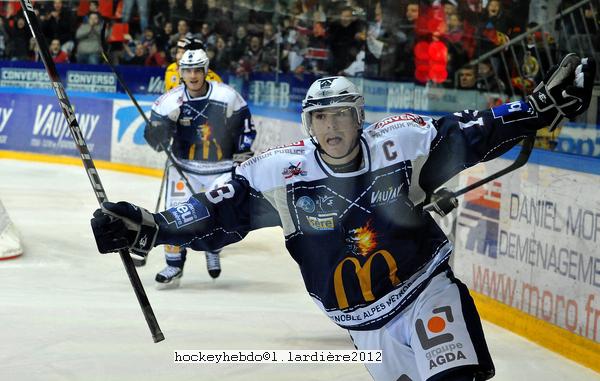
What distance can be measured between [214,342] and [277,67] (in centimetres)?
673

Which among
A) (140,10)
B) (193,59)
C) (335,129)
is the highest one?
(335,129)

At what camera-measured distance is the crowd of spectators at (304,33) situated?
317 inches

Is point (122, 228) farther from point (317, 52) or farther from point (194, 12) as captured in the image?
point (194, 12)

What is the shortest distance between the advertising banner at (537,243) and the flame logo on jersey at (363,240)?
2.19 m

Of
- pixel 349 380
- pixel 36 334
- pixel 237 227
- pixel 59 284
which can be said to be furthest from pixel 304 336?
pixel 237 227

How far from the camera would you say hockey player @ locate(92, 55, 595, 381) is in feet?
10.4

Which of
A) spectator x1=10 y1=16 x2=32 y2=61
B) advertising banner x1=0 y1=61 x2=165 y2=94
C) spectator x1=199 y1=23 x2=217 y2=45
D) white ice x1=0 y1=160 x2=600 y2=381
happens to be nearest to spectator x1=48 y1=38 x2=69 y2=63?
advertising banner x1=0 y1=61 x2=165 y2=94

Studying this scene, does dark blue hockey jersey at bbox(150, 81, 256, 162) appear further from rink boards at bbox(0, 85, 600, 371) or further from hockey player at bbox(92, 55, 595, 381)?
hockey player at bbox(92, 55, 595, 381)

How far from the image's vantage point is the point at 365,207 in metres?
3.21

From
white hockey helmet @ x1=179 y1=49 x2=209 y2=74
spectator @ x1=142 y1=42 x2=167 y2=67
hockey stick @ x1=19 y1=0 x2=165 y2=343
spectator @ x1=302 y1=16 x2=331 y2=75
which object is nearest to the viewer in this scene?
hockey stick @ x1=19 y1=0 x2=165 y2=343

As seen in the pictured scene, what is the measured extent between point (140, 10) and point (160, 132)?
719cm

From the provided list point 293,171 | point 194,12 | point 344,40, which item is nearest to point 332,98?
point 293,171

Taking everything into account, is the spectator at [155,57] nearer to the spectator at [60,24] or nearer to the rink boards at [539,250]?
the spectator at [60,24]

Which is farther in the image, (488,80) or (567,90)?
(488,80)
